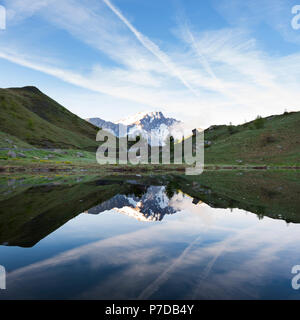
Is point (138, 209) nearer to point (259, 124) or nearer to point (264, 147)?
point (264, 147)

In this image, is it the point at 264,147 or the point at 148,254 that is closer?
the point at 148,254

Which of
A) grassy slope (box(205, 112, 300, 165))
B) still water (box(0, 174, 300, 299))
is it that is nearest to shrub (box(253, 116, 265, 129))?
grassy slope (box(205, 112, 300, 165))

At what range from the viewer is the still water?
24.3 feet

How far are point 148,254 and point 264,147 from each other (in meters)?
146

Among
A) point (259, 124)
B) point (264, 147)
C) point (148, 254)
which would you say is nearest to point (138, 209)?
point (148, 254)

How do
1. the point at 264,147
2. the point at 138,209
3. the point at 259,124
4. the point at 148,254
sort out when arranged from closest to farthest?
the point at 148,254
the point at 138,209
the point at 264,147
the point at 259,124

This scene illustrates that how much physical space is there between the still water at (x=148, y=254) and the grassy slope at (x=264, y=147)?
114219 mm

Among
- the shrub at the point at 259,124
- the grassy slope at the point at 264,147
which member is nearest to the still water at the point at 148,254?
the grassy slope at the point at 264,147

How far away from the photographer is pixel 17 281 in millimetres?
7938

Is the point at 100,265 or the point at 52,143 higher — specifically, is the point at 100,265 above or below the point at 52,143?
below

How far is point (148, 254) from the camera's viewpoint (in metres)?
10.5
